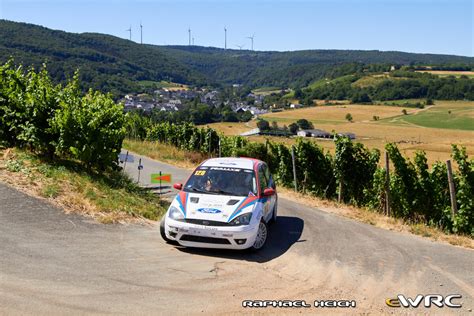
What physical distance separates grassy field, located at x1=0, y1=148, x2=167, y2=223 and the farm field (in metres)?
53.9

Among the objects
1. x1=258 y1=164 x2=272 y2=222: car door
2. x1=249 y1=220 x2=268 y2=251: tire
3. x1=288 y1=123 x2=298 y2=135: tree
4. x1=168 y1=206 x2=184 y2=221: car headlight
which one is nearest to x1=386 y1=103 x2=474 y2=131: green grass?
x1=288 y1=123 x2=298 y2=135: tree

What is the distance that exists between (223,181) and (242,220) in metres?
1.56

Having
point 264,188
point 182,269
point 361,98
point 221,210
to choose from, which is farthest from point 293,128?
point 182,269

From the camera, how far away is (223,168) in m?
10.8

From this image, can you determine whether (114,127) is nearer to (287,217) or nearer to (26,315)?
(287,217)

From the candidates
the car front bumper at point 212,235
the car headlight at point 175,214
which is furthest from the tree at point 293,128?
the car front bumper at point 212,235

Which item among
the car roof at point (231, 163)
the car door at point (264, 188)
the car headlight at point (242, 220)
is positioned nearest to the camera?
the car headlight at point (242, 220)

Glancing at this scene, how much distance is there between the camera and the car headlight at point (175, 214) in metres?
9.13

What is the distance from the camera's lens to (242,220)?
909 cm

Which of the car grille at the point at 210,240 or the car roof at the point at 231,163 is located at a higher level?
the car roof at the point at 231,163

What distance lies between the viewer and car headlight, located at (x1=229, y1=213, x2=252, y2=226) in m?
8.98

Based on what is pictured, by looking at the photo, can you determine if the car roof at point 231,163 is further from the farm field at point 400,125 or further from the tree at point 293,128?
the tree at point 293,128

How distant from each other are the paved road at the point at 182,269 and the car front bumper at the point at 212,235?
0.73ft

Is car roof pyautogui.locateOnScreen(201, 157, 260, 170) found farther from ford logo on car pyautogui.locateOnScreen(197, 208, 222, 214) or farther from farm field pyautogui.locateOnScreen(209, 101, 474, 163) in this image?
farm field pyautogui.locateOnScreen(209, 101, 474, 163)
